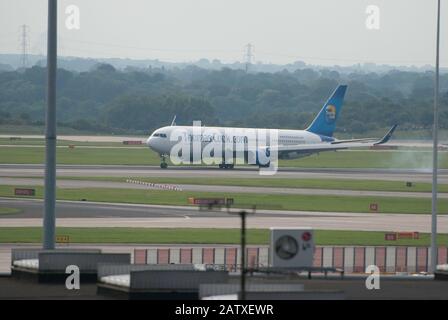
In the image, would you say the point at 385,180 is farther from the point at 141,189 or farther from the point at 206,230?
the point at 206,230

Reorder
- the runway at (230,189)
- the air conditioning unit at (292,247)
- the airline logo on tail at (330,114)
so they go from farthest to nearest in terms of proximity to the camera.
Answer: the airline logo on tail at (330,114)
the runway at (230,189)
the air conditioning unit at (292,247)

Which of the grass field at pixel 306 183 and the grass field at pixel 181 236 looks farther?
the grass field at pixel 306 183

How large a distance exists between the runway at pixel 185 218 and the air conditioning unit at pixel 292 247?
121ft

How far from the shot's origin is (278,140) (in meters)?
148

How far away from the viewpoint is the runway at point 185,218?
77625mm

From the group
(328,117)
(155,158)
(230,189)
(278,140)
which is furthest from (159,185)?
(155,158)

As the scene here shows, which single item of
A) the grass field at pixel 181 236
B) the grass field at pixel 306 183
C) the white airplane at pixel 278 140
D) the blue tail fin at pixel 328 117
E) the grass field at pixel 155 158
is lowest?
the grass field at pixel 155 158

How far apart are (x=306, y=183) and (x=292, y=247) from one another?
8430 cm

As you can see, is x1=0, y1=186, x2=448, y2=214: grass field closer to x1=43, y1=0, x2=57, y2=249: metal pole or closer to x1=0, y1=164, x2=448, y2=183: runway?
x1=0, y1=164, x2=448, y2=183: runway

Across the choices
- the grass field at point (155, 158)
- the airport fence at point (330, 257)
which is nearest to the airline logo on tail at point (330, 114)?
the grass field at point (155, 158)

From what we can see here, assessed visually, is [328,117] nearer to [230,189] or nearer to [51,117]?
[230,189]

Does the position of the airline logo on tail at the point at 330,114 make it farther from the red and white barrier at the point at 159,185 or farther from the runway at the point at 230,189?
the red and white barrier at the point at 159,185

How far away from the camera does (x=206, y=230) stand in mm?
74375
